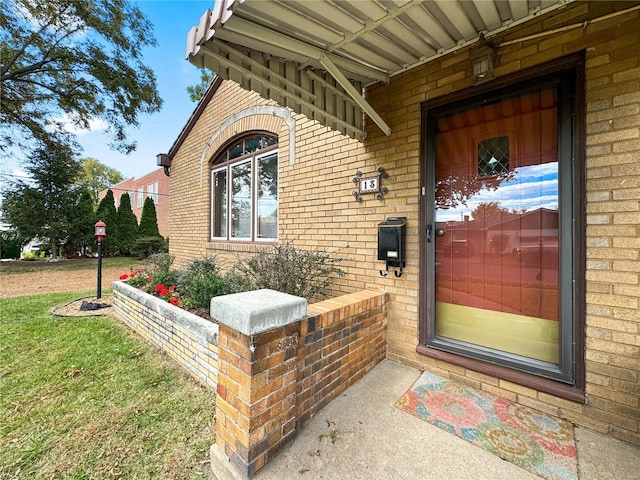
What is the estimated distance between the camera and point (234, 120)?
547cm

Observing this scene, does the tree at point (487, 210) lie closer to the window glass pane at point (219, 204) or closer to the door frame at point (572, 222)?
the door frame at point (572, 222)

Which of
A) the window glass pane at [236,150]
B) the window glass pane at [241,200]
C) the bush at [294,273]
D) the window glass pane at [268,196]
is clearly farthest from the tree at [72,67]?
the bush at [294,273]

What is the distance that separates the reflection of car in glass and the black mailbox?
400 millimetres

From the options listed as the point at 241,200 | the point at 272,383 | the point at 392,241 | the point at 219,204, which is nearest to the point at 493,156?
the point at 392,241

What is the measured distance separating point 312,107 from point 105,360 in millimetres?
3433

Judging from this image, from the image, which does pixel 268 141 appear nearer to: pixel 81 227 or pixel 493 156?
pixel 493 156

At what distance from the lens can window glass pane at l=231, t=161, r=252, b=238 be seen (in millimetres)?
5328

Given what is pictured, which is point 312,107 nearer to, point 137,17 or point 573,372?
point 573,372

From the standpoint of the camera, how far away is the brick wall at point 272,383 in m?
1.49

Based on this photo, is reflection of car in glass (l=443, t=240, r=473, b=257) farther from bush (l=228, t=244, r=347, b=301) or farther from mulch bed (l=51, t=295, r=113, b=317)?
mulch bed (l=51, t=295, r=113, b=317)

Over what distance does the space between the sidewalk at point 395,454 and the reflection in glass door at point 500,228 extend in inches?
25.0

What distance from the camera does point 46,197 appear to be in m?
12.4

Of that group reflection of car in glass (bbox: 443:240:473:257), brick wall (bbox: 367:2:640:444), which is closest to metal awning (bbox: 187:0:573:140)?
brick wall (bbox: 367:2:640:444)

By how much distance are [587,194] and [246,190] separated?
15.7 feet
